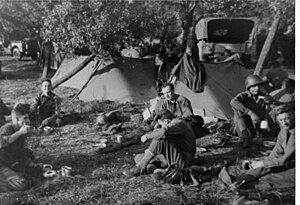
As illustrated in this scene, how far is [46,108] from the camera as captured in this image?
6.57 meters

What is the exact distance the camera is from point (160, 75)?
24.5ft

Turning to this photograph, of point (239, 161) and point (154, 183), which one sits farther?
point (239, 161)

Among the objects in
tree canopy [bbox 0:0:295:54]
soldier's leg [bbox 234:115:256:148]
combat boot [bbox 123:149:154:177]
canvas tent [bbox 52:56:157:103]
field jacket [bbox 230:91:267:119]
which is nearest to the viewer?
combat boot [bbox 123:149:154:177]

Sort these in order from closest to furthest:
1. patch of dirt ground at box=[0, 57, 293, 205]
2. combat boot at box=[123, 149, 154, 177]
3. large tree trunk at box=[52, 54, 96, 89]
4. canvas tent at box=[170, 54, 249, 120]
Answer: patch of dirt ground at box=[0, 57, 293, 205] < combat boot at box=[123, 149, 154, 177] < canvas tent at box=[170, 54, 249, 120] < large tree trunk at box=[52, 54, 96, 89]

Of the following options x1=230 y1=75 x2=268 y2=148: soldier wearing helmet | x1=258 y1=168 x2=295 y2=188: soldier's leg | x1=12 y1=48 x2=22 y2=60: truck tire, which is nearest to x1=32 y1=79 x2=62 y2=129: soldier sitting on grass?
x1=12 y1=48 x2=22 y2=60: truck tire

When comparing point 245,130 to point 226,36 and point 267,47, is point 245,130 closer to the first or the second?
point 267,47

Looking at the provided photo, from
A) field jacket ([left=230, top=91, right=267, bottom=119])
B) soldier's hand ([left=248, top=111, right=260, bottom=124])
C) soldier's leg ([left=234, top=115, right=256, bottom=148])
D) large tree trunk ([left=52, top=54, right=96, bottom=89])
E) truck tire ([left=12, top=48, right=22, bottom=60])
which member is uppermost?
truck tire ([left=12, top=48, right=22, bottom=60])

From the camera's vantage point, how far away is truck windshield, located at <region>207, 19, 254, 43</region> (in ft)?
18.9

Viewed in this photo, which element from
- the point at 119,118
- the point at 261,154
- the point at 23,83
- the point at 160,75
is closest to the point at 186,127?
the point at 261,154

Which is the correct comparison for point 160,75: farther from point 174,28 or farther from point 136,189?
point 136,189

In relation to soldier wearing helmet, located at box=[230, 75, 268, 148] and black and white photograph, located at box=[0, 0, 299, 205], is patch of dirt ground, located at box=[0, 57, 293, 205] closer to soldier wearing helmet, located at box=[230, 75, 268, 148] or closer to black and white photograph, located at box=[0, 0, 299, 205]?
black and white photograph, located at box=[0, 0, 299, 205]

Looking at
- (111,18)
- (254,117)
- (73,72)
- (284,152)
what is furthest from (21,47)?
(284,152)

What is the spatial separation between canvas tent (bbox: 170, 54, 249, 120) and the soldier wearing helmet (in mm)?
1058

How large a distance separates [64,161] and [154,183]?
58.0 inches
